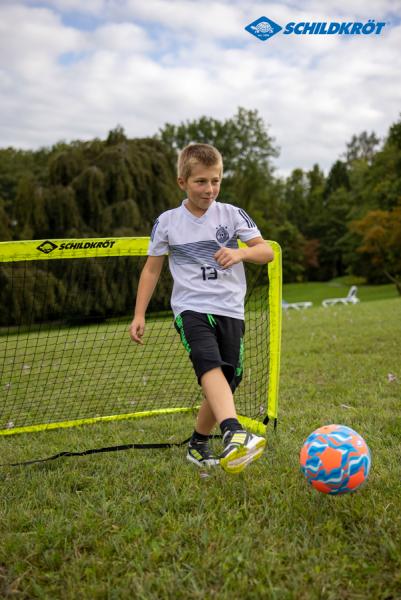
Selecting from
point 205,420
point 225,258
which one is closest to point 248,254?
point 225,258

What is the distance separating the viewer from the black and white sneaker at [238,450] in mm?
2672

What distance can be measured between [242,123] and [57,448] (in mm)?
46944

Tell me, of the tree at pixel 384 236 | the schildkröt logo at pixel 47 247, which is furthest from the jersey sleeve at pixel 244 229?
the tree at pixel 384 236

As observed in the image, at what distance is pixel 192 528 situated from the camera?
2.42m

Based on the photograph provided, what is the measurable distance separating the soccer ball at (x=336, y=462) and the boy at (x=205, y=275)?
545mm

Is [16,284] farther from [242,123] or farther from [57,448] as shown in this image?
[242,123]

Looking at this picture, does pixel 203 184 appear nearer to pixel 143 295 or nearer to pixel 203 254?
pixel 203 254

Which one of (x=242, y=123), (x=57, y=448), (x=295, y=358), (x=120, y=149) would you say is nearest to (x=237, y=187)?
(x=242, y=123)

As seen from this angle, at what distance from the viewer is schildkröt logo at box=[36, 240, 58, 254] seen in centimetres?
400

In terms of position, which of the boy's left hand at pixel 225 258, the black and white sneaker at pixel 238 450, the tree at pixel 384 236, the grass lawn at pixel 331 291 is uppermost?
the boy's left hand at pixel 225 258

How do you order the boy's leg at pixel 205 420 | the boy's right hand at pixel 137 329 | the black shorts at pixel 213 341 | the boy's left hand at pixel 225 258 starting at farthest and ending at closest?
the boy's leg at pixel 205 420 < the boy's right hand at pixel 137 329 < the black shorts at pixel 213 341 < the boy's left hand at pixel 225 258

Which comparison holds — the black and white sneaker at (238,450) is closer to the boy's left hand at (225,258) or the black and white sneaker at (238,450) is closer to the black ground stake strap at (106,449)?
the boy's left hand at (225,258)

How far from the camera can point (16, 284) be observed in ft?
59.4

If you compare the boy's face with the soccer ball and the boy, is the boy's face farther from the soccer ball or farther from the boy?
the soccer ball
